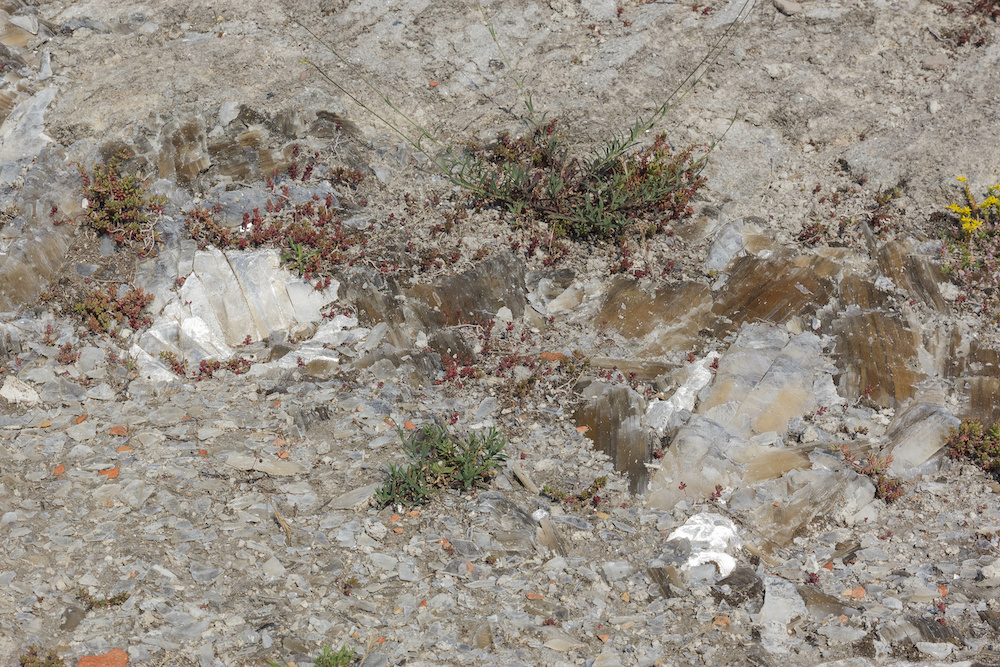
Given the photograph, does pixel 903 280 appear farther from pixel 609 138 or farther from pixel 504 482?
pixel 504 482

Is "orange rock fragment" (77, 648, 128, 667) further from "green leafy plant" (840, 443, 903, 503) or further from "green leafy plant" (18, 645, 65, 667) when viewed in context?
"green leafy plant" (840, 443, 903, 503)

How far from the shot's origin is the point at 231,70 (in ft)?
36.9

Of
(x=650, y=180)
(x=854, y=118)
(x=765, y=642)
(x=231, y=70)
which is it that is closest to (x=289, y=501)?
(x=765, y=642)

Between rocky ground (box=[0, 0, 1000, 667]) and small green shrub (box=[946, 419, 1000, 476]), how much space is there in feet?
0.47

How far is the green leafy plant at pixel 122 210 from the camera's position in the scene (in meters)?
9.56

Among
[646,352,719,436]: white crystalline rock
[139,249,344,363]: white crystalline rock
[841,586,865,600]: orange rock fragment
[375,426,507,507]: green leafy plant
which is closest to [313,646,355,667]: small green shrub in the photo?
[375,426,507,507]: green leafy plant

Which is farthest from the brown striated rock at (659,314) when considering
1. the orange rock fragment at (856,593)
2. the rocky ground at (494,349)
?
the orange rock fragment at (856,593)

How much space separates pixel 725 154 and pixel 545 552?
661 centimetres

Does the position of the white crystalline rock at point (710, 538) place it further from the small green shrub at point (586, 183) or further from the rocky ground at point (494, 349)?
the small green shrub at point (586, 183)

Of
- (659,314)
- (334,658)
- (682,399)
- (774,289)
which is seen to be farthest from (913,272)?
(334,658)

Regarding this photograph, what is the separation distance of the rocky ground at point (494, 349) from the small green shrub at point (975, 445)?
0.47 ft

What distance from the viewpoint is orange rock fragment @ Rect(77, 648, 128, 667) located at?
Answer: 5.73 m

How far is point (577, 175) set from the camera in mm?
10500

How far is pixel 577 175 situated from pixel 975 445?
590 cm
